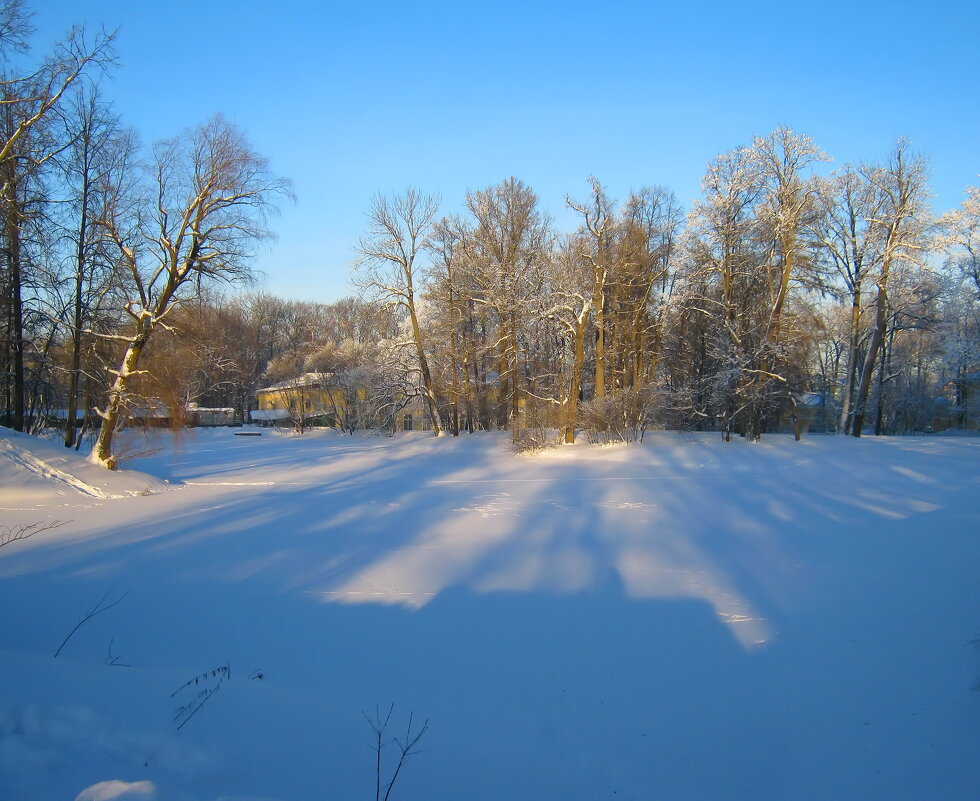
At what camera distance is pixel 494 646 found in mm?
5879

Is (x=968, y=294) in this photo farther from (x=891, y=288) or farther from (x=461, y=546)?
(x=461, y=546)

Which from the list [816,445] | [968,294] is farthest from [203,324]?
[968,294]

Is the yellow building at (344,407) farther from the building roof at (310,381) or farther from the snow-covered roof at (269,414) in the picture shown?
the snow-covered roof at (269,414)

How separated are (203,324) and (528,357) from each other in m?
17.1

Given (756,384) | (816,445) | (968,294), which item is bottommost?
(816,445)

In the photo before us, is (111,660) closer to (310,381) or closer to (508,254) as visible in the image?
(508,254)

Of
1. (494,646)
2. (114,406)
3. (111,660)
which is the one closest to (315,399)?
(114,406)

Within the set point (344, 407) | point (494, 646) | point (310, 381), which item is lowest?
point (494, 646)

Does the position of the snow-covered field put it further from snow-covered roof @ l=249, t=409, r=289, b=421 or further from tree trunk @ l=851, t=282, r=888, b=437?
snow-covered roof @ l=249, t=409, r=289, b=421

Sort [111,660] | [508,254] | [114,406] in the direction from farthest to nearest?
[508,254] < [114,406] < [111,660]

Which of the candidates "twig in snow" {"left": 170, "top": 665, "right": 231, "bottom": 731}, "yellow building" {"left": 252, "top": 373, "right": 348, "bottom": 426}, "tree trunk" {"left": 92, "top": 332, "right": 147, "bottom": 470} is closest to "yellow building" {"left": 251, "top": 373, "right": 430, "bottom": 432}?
"yellow building" {"left": 252, "top": 373, "right": 348, "bottom": 426}

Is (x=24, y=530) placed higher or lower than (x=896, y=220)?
lower

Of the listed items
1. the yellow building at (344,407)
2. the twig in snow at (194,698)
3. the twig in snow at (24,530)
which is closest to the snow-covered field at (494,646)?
the twig in snow at (194,698)

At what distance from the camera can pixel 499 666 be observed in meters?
5.46
